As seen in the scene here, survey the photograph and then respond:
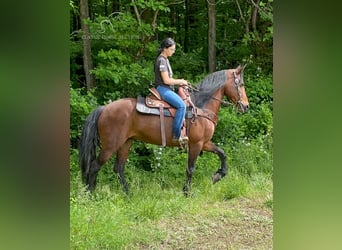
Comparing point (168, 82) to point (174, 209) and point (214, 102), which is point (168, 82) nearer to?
point (214, 102)

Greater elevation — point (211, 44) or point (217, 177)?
point (211, 44)

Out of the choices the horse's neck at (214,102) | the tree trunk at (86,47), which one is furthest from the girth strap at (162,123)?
the tree trunk at (86,47)

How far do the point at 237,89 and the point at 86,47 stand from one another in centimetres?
158

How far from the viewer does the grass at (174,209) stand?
265cm

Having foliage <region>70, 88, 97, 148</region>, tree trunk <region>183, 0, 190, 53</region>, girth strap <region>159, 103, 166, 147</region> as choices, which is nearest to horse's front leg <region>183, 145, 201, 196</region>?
girth strap <region>159, 103, 166, 147</region>

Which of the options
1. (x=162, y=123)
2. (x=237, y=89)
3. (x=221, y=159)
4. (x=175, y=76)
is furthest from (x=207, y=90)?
(x=175, y=76)

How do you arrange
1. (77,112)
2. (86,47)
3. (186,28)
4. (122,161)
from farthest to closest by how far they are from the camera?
(186,28), (86,47), (77,112), (122,161)

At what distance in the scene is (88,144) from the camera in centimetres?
333

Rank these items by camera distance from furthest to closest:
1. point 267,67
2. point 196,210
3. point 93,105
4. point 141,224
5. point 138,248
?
point 267,67 < point 93,105 < point 196,210 < point 141,224 < point 138,248

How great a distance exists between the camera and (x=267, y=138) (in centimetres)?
435

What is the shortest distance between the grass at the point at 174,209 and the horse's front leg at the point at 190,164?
0.06 m
